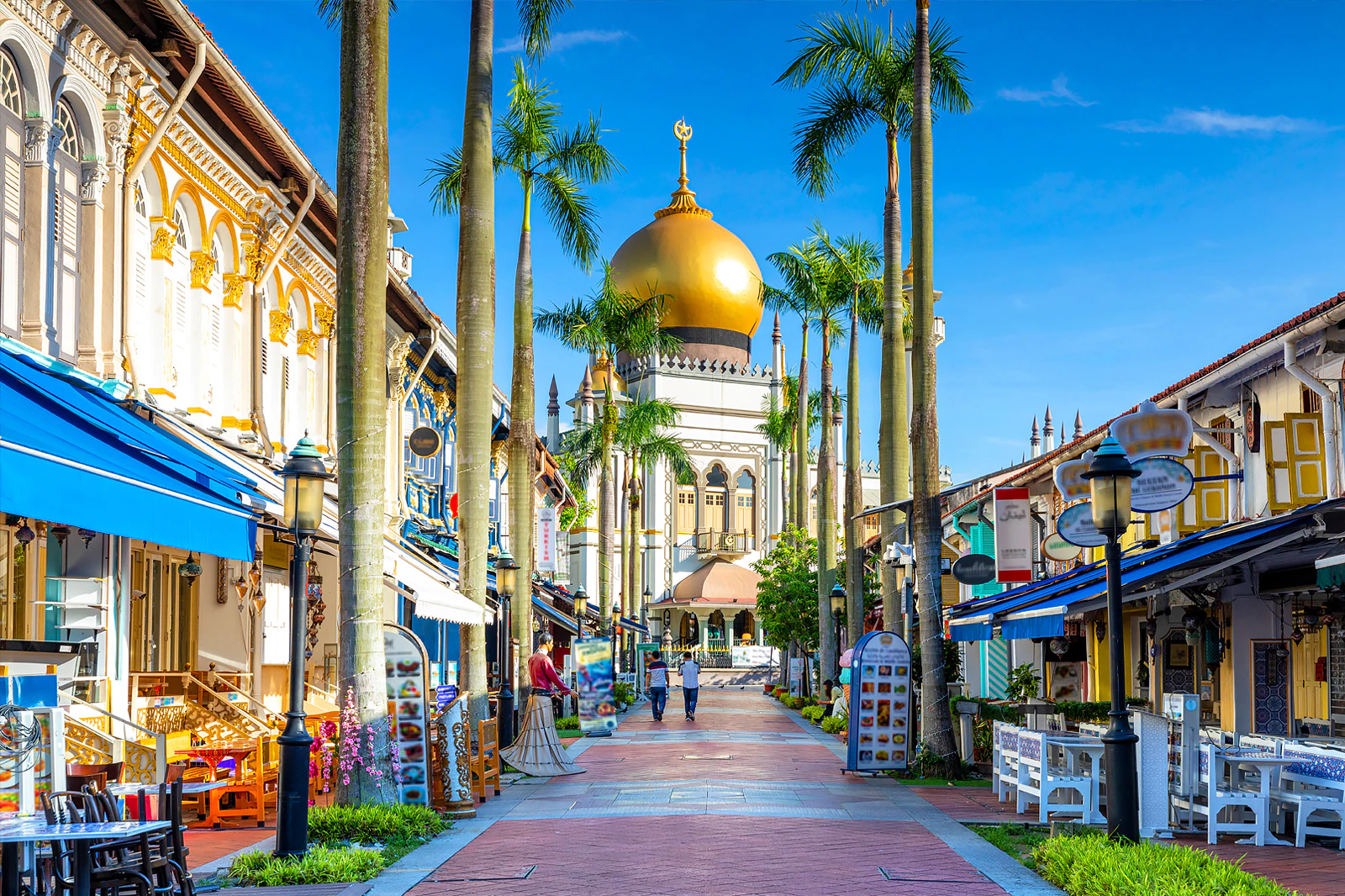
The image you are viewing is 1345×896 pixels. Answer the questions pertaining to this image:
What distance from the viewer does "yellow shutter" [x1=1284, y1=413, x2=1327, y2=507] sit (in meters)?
15.7

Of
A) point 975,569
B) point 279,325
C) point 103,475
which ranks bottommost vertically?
point 975,569

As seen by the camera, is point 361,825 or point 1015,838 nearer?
point 361,825

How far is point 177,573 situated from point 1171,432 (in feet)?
40.1

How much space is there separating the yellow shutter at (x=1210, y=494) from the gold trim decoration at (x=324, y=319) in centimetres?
1346

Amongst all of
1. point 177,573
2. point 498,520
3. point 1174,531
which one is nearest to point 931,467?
point 1174,531

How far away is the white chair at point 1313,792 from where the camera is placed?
1160 centimetres

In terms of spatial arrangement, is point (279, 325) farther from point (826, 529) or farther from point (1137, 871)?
point (826, 529)

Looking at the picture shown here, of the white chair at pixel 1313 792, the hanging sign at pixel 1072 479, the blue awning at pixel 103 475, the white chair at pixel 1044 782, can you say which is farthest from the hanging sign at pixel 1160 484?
the blue awning at pixel 103 475

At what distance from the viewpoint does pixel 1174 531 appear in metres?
18.3

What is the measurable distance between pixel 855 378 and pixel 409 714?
2032cm

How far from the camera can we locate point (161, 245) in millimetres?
15805

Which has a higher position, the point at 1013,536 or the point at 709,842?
the point at 1013,536

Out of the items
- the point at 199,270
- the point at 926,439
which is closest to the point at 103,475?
the point at 199,270

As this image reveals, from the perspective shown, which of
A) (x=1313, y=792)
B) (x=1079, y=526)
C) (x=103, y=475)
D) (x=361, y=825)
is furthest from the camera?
(x=1079, y=526)
